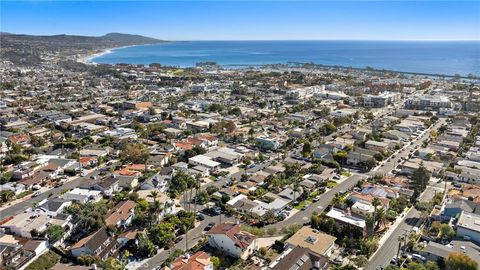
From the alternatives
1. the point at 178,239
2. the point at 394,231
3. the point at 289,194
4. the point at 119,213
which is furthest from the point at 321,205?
the point at 119,213

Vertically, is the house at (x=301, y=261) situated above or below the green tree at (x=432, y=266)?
above

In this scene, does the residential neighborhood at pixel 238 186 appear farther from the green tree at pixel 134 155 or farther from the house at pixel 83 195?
the house at pixel 83 195

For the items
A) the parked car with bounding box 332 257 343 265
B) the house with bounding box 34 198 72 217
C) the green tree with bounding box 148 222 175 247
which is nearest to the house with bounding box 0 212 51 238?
the house with bounding box 34 198 72 217

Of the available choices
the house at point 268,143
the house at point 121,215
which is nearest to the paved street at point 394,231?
the house at point 268,143

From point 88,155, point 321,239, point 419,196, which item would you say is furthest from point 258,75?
point 321,239

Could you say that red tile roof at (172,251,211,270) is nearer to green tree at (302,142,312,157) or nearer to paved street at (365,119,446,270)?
paved street at (365,119,446,270)

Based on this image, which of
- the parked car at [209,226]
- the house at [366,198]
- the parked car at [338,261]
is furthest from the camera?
the house at [366,198]

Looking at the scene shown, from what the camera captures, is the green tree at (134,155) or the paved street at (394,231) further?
the green tree at (134,155)
